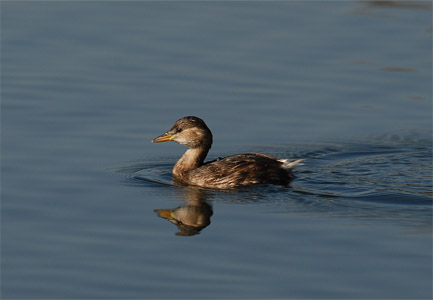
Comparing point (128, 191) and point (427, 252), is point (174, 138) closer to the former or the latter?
point (128, 191)

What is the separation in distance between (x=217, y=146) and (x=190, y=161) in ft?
3.50

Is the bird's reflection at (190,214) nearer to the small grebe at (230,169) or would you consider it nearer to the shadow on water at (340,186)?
the shadow on water at (340,186)

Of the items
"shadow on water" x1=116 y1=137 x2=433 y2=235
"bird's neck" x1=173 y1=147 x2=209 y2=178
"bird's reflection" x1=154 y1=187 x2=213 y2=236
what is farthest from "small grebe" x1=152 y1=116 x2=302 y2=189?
"bird's reflection" x1=154 y1=187 x2=213 y2=236

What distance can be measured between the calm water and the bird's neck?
0.25 m

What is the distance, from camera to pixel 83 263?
386 inches

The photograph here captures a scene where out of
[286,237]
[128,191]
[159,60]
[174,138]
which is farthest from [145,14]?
[286,237]

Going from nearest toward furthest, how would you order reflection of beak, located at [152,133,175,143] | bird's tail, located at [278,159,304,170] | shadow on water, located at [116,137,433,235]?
shadow on water, located at [116,137,433,235] < bird's tail, located at [278,159,304,170] < reflection of beak, located at [152,133,175,143]

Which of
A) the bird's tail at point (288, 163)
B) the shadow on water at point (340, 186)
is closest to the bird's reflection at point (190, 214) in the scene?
the shadow on water at point (340, 186)

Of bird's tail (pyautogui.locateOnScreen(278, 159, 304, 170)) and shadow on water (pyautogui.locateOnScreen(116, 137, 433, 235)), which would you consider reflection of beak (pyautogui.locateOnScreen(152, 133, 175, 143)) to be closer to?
shadow on water (pyautogui.locateOnScreen(116, 137, 433, 235))

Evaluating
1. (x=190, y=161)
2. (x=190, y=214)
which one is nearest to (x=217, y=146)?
(x=190, y=161)

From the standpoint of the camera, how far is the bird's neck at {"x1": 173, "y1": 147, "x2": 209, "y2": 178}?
13.6 meters

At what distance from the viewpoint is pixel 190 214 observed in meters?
11.8

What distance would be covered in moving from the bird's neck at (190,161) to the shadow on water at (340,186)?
0.18m

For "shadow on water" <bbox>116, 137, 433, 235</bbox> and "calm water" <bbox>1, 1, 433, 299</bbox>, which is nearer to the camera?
"calm water" <bbox>1, 1, 433, 299</bbox>
